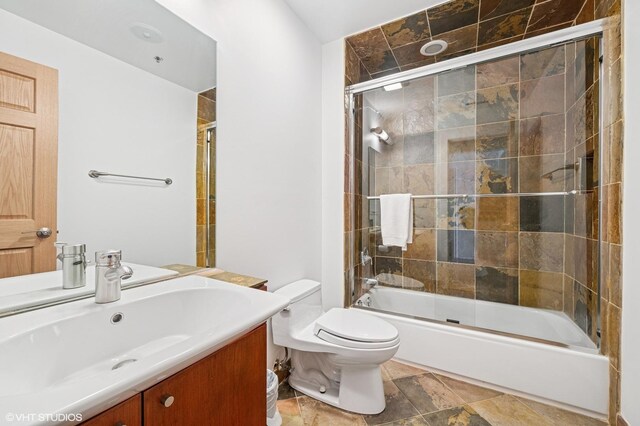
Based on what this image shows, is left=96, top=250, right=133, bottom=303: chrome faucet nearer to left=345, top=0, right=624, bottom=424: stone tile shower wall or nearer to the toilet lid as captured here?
the toilet lid

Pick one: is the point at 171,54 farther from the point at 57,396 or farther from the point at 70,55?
the point at 57,396

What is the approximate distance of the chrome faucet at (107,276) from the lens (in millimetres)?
734

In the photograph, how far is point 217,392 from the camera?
618 mm

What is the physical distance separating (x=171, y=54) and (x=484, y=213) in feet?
7.42

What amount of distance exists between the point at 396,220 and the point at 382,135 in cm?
76

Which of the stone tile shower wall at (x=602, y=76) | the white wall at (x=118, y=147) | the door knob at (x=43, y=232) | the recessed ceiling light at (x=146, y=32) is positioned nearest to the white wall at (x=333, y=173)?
the stone tile shower wall at (x=602, y=76)

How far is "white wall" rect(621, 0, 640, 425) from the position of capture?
114 cm

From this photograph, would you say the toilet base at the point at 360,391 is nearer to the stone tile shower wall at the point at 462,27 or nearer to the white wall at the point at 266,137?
the white wall at the point at 266,137

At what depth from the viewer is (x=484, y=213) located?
2.13 metres

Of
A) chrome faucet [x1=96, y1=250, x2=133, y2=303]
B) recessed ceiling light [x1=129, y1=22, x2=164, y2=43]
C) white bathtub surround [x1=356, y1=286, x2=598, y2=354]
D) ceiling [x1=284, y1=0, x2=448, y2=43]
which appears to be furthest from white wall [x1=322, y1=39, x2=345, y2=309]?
chrome faucet [x1=96, y1=250, x2=133, y2=303]

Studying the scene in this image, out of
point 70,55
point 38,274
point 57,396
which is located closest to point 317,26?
point 70,55

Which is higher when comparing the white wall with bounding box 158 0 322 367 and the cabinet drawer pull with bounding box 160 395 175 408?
the white wall with bounding box 158 0 322 367

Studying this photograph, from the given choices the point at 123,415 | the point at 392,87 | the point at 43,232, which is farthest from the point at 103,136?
the point at 392,87

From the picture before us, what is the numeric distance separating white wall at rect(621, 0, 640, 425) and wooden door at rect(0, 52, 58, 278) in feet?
7.01
